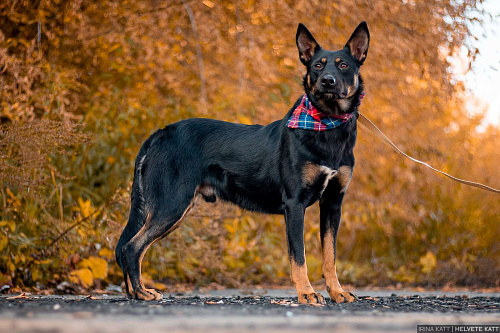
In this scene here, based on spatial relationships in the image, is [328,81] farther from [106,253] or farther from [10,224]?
[10,224]

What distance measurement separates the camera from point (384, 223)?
841cm

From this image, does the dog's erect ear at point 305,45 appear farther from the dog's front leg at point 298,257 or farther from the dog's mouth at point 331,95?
the dog's front leg at point 298,257

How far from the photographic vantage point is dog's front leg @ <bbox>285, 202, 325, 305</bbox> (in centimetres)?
392

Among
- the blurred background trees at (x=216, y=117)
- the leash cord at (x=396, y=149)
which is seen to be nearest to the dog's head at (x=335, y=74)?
the leash cord at (x=396, y=149)

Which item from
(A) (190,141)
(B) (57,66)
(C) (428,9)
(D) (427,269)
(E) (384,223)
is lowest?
(D) (427,269)

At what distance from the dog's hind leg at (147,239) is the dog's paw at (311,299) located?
1.10m

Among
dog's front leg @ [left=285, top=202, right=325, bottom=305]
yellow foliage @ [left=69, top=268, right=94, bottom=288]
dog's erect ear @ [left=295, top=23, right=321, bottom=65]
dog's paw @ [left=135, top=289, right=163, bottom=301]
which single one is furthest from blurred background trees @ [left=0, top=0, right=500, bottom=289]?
dog's erect ear @ [left=295, top=23, right=321, bottom=65]

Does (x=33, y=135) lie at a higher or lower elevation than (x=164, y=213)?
higher

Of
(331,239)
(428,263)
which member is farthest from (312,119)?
(428,263)

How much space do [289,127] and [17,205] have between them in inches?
119

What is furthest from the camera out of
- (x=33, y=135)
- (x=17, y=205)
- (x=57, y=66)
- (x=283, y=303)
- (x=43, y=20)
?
(x=57, y=66)

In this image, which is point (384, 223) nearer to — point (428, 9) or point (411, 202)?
point (411, 202)

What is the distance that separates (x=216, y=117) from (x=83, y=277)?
8.03 ft

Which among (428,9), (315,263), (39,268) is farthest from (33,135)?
(428,9)
